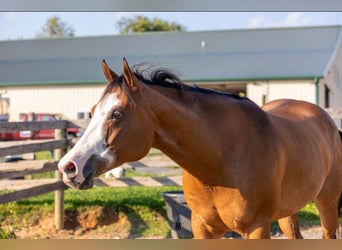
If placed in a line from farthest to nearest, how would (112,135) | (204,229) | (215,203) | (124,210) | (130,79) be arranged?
(124,210), (204,229), (215,203), (130,79), (112,135)

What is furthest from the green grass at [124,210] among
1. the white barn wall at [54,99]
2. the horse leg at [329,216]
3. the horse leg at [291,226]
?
the white barn wall at [54,99]

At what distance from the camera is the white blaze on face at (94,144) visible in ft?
7.78

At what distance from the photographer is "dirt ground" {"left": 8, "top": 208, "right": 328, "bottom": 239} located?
6.15 meters

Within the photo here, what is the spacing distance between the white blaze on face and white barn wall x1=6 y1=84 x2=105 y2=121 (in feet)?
58.4

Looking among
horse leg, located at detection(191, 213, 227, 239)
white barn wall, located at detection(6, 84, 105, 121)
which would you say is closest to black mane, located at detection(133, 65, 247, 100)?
horse leg, located at detection(191, 213, 227, 239)

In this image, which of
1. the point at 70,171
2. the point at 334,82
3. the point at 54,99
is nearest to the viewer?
the point at 70,171

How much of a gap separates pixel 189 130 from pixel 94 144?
23.4 inches

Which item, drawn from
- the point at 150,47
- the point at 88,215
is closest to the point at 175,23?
the point at 150,47

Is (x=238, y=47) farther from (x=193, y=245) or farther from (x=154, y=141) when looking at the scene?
(x=193, y=245)

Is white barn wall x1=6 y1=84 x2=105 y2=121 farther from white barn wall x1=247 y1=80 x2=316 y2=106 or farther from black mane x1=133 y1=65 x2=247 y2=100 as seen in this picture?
black mane x1=133 y1=65 x2=247 y2=100

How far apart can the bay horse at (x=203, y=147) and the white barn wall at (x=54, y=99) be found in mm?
17395

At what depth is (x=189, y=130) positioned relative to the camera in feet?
9.25

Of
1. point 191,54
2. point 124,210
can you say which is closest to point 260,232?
point 124,210

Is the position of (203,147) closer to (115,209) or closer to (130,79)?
(130,79)
